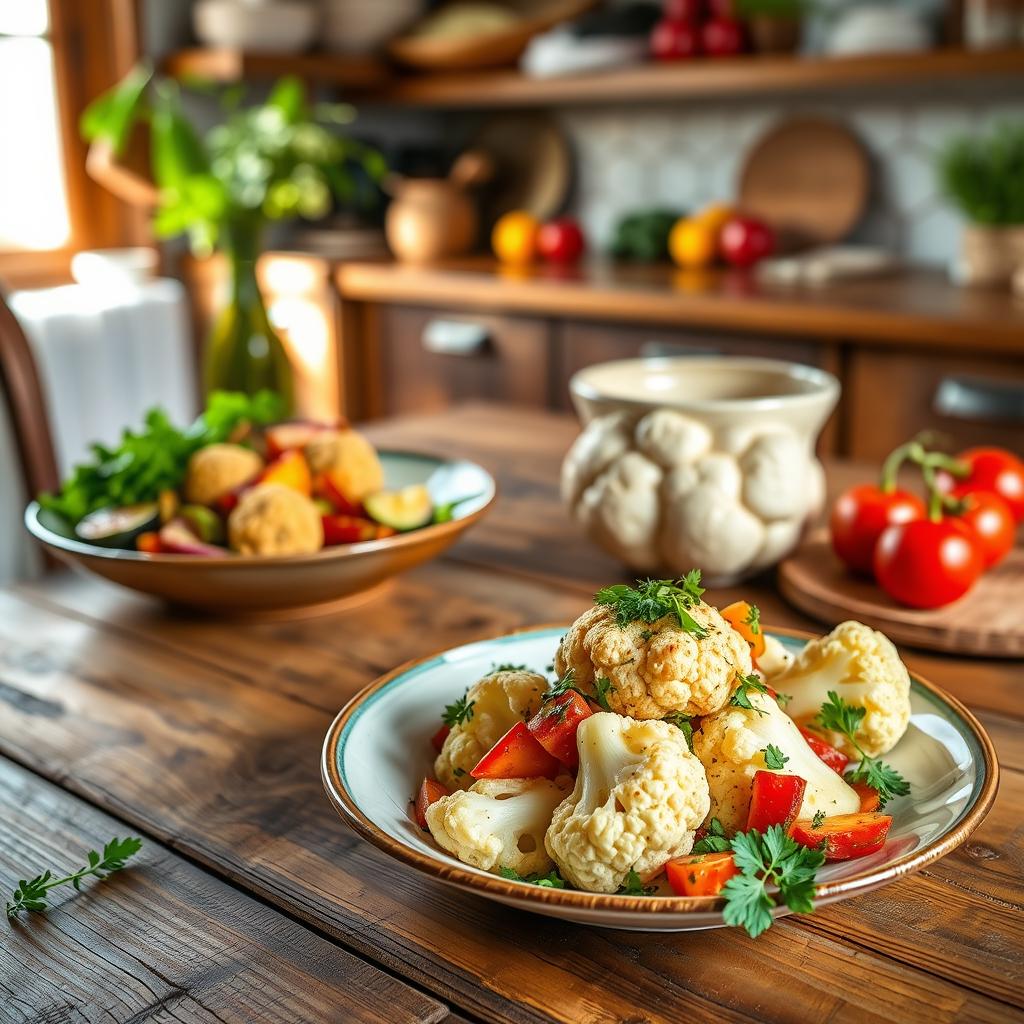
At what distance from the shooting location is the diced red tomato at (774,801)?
0.59 meters

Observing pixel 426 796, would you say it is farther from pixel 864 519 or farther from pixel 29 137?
pixel 29 137

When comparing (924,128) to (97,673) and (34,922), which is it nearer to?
(97,673)

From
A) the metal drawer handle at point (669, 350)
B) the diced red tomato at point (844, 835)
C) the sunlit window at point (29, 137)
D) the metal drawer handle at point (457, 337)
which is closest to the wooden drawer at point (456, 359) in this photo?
the metal drawer handle at point (457, 337)

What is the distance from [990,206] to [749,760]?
211 cm

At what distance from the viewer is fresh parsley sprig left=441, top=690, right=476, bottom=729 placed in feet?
2.19

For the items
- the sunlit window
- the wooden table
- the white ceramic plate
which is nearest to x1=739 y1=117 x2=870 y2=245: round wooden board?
the sunlit window

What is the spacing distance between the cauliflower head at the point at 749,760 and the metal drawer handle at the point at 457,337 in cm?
221

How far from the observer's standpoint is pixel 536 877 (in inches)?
22.9

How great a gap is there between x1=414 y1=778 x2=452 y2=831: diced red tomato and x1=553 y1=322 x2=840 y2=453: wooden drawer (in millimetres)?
1716

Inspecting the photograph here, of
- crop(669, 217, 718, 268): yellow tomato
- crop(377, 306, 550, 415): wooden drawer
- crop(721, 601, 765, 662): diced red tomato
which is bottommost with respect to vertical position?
crop(377, 306, 550, 415): wooden drawer

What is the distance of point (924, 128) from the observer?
110 inches

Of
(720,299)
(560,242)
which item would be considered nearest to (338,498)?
(720,299)

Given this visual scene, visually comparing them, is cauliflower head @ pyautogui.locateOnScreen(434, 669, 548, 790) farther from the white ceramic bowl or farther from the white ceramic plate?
the white ceramic bowl

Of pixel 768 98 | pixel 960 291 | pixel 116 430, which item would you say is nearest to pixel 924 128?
pixel 768 98
